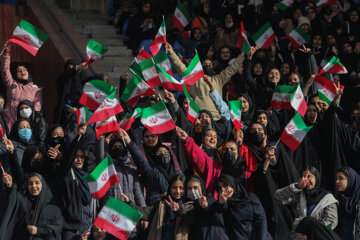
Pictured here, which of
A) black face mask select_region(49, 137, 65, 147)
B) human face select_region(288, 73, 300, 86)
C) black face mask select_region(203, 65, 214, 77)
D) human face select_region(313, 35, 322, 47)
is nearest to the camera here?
black face mask select_region(49, 137, 65, 147)

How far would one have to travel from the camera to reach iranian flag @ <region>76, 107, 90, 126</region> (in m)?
11.9

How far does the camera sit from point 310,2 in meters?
17.3

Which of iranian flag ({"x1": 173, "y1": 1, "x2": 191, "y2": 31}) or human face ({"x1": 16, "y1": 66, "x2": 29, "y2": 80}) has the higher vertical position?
human face ({"x1": 16, "y1": 66, "x2": 29, "y2": 80})

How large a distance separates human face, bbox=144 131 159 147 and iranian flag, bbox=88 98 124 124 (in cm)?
45

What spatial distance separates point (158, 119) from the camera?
1134cm

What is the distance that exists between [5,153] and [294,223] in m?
3.22

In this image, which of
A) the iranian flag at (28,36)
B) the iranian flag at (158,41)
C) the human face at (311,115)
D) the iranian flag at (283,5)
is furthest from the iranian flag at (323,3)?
the iranian flag at (28,36)

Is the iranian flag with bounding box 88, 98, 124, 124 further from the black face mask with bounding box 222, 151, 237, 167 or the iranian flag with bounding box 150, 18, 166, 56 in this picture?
the iranian flag with bounding box 150, 18, 166, 56

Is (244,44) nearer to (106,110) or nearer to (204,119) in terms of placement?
(204,119)

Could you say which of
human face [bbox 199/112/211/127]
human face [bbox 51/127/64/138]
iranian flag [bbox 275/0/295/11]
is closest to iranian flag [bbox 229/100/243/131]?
human face [bbox 199/112/211/127]

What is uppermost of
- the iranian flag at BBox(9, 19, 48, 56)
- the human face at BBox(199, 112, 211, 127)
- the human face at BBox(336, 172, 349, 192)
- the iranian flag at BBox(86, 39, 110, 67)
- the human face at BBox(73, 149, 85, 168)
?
the iranian flag at BBox(9, 19, 48, 56)

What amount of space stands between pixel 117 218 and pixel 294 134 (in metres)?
2.59

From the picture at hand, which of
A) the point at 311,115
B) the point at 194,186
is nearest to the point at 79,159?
the point at 194,186

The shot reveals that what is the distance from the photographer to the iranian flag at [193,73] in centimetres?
1276
